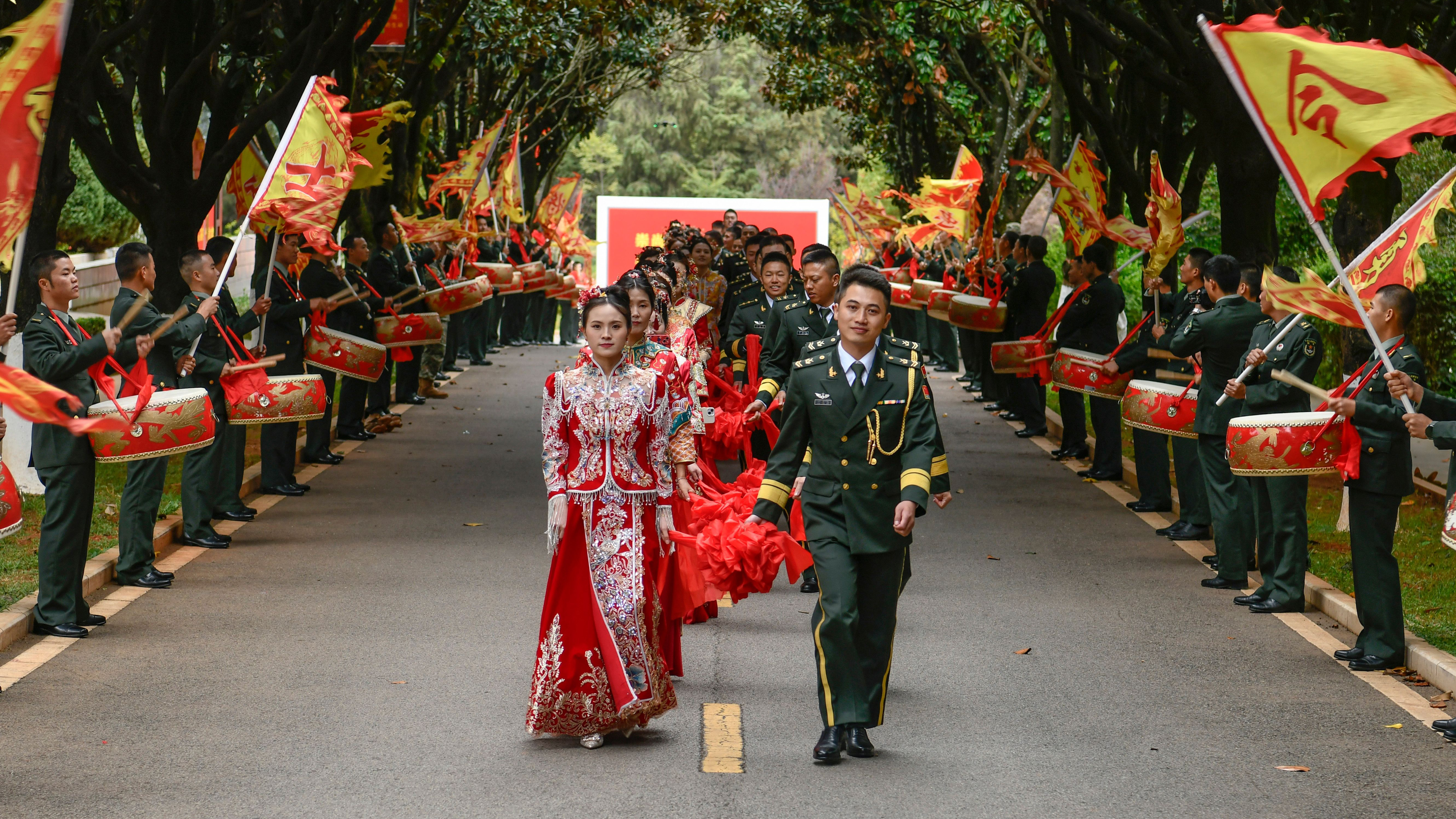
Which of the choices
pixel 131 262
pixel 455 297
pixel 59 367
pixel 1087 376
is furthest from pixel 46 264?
pixel 455 297

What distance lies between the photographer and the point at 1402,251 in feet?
25.3

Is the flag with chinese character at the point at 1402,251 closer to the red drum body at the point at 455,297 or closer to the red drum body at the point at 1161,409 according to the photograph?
the red drum body at the point at 1161,409

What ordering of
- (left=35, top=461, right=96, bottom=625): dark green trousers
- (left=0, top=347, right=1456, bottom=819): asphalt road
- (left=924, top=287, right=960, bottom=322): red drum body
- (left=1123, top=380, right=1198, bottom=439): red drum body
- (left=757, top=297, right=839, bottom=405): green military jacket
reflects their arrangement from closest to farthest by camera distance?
(left=0, top=347, right=1456, bottom=819): asphalt road
(left=35, top=461, right=96, bottom=625): dark green trousers
(left=757, top=297, right=839, bottom=405): green military jacket
(left=1123, top=380, right=1198, bottom=439): red drum body
(left=924, top=287, right=960, bottom=322): red drum body

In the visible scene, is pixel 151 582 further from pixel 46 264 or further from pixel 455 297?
pixel 455 297

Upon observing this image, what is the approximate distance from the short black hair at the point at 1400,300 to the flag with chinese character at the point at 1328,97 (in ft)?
1.94

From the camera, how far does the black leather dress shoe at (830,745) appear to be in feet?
20.4

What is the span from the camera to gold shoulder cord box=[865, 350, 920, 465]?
20.5ft

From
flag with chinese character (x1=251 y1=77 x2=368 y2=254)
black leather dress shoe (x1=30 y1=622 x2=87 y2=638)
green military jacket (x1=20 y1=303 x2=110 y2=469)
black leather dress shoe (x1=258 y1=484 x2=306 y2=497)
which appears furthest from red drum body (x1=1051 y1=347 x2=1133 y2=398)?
black leather dress shoe (x1=30 y1=622 x2=87 y2=638)

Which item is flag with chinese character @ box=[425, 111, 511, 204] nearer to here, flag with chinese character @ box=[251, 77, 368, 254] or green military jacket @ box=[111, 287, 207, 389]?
flag with chinese character @ box=[251, 77, 368, 254]

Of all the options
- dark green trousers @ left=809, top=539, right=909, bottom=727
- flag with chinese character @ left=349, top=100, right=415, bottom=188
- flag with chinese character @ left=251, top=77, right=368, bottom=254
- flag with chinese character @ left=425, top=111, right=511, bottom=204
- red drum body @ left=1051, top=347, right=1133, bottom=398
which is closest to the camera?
dark green trousers @ left=809, top=539, right=909, bottom=727

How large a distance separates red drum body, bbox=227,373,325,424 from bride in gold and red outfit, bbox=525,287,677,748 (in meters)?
4.72

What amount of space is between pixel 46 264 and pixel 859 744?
15.7ft

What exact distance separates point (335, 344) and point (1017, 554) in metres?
5.87

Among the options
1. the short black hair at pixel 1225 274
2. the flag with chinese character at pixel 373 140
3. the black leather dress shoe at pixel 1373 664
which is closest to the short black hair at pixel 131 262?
the flag with chinese character at pixel 373 140
